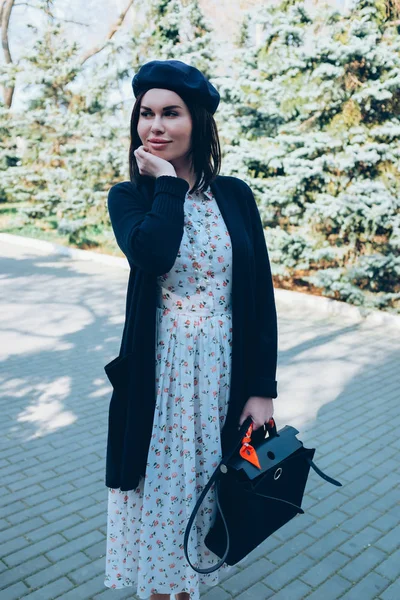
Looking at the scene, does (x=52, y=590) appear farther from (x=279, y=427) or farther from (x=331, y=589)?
(x=279, y=427)

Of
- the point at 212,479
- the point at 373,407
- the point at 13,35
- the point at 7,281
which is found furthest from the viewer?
the point at 13,35

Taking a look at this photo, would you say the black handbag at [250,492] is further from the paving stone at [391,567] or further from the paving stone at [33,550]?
the paving stone at [33,550]

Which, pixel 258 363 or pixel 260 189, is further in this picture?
pixel 260 189

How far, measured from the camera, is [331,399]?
200 inches

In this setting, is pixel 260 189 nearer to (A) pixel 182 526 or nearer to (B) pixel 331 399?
(B) pixel 331 399

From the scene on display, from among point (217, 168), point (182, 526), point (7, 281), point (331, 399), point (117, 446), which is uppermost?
point (217, 168)

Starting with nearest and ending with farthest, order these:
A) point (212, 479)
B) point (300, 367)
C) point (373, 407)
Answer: point (212, 479) → point (373, 407) → point (300, 367)

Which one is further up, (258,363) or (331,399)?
(258,363)

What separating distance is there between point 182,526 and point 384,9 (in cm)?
797

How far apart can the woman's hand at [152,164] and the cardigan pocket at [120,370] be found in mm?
606

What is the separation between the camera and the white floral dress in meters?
1.92

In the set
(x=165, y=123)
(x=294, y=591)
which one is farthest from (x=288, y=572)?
(x=165, y=123)

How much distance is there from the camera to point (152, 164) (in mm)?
1799

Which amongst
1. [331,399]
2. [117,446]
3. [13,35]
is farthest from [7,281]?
[13,35]
